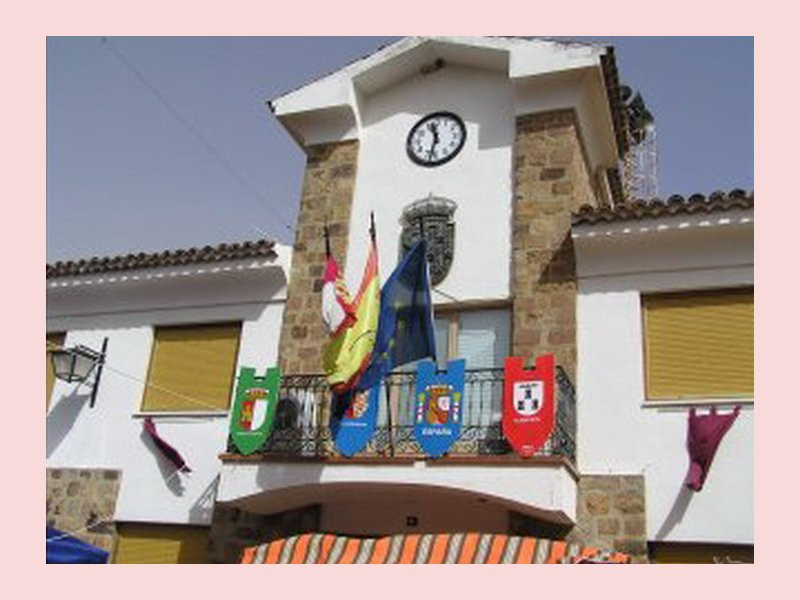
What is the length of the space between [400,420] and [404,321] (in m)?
1.51

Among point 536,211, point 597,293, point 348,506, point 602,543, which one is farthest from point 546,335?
point 348,506

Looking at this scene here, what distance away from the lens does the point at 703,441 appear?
9172 mm

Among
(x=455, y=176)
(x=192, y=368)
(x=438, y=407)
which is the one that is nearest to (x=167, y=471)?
(x=192, y=368)

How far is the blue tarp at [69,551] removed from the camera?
901cm

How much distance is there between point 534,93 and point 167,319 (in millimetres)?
6085

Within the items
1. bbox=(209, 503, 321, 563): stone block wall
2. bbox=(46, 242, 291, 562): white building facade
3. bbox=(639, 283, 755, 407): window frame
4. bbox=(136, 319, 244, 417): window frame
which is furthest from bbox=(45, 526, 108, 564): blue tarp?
bbox=(639, 283, 755, 407): window frame

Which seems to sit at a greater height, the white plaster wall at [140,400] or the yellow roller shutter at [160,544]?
the white plaster wall at [140,400]

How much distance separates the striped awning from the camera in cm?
803

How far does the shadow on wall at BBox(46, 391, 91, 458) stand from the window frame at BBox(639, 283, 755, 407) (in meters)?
7.92

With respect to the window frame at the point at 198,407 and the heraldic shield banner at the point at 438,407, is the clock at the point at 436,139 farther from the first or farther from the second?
the heraldic shield banner at the point at 438,407

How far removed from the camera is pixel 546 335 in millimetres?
10359

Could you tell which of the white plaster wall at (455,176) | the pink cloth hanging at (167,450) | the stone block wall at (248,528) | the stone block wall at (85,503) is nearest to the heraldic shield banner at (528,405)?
the white plaster wall at (455,176)

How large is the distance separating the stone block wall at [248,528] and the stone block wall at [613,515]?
130 inches

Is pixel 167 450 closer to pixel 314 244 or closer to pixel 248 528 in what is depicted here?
pixel 248 528
